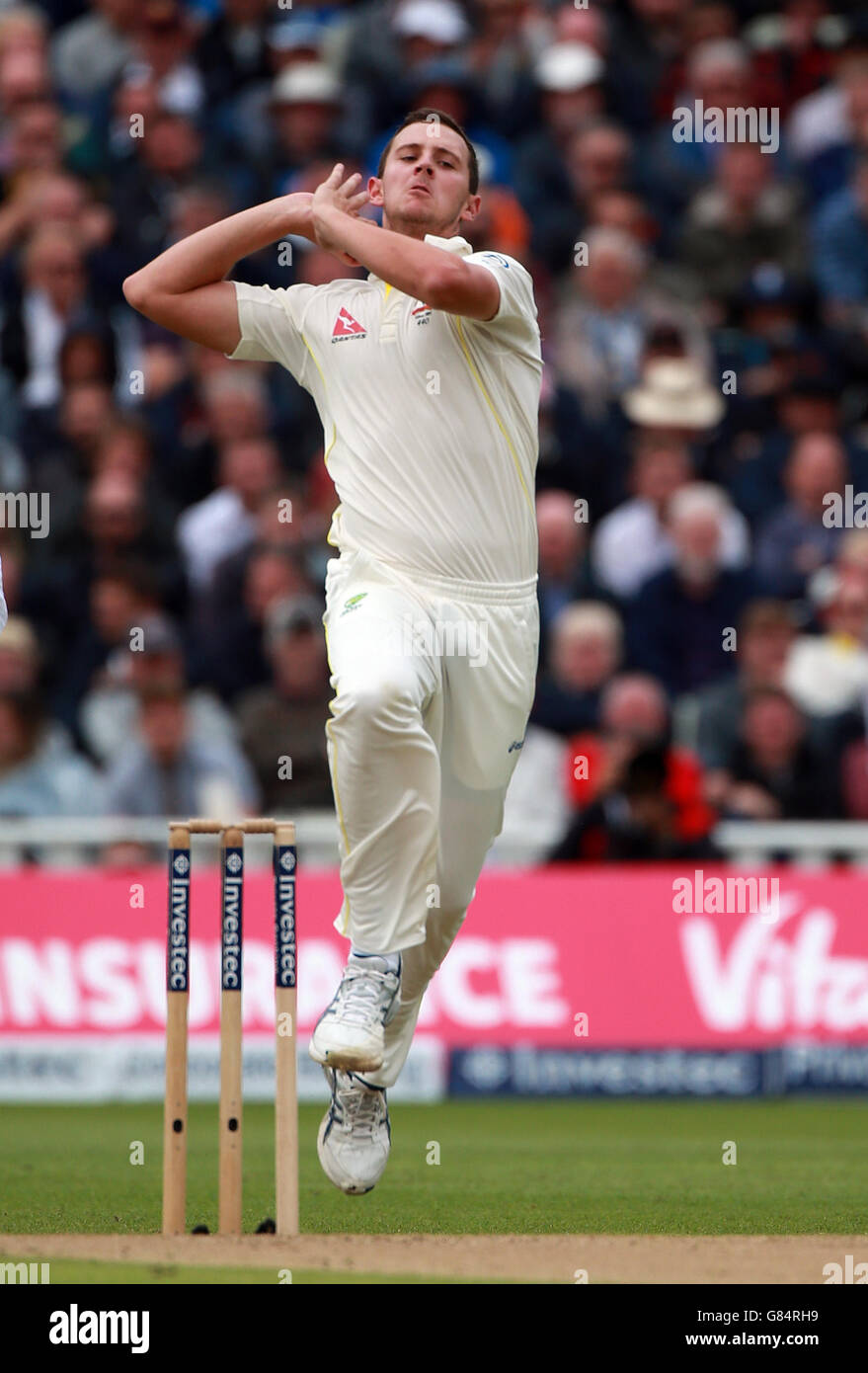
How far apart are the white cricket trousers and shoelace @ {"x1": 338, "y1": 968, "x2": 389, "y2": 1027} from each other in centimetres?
11

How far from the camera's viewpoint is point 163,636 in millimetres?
13070

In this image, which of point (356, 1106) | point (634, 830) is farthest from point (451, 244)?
point (634, 830)

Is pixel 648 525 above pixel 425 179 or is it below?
below

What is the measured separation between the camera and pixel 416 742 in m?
6.57

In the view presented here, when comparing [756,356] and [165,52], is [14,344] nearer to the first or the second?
[165,52]

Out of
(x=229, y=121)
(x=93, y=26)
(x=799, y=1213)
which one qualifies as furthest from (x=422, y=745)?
(x=93, y=26)

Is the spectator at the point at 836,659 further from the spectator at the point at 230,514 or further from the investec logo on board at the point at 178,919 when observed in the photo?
the investec logo on board at the point at 178,919

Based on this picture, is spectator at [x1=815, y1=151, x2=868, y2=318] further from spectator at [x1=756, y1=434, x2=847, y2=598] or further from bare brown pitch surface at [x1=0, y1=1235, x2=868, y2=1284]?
bare brown pitch surface at [x1=0, y1=1235, x2=868, y2=1284]

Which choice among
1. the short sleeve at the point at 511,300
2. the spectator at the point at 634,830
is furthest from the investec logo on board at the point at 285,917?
the spectator at the point at 634,830

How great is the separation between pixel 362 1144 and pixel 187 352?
351 inches

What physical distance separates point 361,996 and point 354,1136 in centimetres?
53

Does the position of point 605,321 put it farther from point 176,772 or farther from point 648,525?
point 176,772

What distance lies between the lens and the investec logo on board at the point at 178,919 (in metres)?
6.77

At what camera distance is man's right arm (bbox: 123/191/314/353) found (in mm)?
6965
